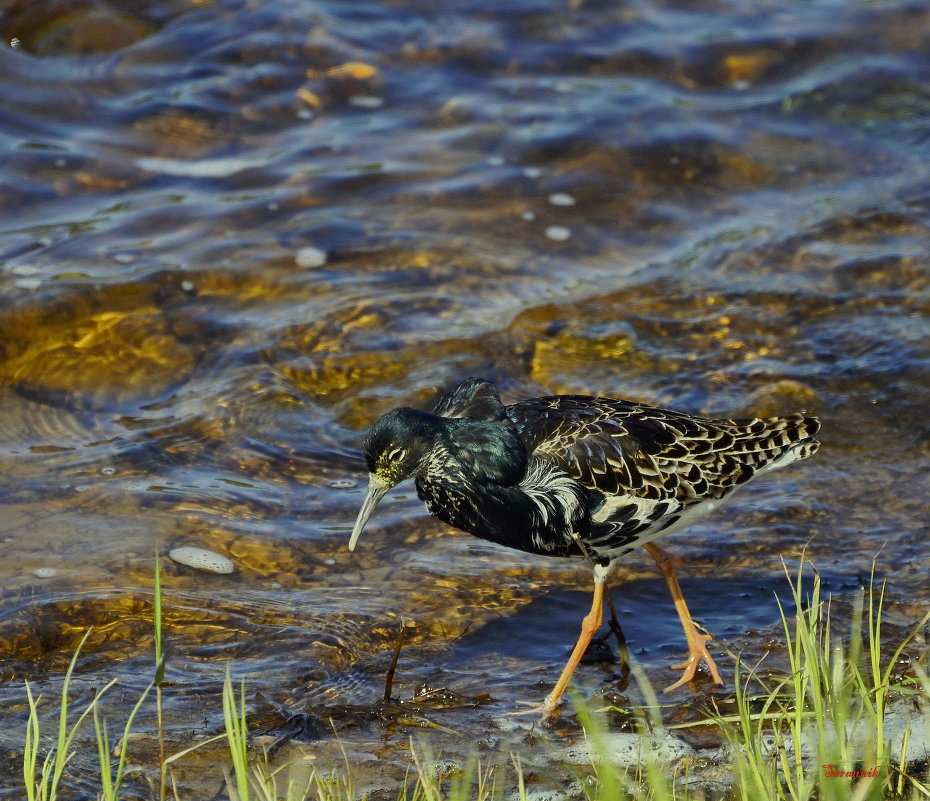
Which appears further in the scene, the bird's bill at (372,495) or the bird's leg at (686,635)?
the bird's leg at (686,635)

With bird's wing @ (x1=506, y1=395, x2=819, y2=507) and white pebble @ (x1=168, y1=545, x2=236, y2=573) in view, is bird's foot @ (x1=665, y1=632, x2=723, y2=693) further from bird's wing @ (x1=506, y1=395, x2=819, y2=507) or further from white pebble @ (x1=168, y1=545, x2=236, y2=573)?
white pebble @ (x1=168, y1=545, x2=236, y2=573)

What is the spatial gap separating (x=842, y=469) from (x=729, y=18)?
718 cm

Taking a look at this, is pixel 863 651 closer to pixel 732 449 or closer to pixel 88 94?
pixel 732 449

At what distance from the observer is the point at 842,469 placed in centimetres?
718

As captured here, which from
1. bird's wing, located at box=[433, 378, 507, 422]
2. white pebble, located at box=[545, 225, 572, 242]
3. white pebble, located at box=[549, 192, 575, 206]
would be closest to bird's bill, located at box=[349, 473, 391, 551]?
bird's wing, located at box=[433, 378, 507, 422]

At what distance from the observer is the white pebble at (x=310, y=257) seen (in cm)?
920

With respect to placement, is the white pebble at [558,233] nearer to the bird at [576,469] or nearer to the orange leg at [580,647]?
the bird at [576,469]

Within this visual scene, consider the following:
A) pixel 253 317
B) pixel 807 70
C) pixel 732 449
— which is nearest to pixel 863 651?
pixel 732 449

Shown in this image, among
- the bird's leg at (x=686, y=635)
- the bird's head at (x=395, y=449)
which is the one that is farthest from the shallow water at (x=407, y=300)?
the bird's head at (x=395, y=449)

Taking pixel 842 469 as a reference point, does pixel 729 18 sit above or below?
above

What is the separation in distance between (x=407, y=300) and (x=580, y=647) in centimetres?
393

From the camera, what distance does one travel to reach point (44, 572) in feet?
20.0

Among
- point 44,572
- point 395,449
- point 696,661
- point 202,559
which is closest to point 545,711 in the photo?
point 696,661

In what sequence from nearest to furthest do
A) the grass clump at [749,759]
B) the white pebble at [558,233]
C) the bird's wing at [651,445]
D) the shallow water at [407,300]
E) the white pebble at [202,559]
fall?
the grass clump at [749,759]
the bird's wing at [651,445]
the shallow water at [407,300]
the white pebble at [202,559]
the white pebble at [558,233]
